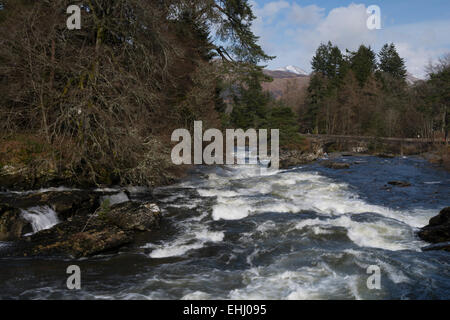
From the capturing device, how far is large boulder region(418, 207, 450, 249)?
8336 millimetres

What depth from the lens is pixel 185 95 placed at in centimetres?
1931

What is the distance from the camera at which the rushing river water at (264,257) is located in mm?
6066

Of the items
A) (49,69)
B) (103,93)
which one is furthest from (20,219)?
(49,69)

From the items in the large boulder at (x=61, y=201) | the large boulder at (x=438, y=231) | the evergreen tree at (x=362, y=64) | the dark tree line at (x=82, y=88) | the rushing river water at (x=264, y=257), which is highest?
the evergreen tree at (x=362, y=64)

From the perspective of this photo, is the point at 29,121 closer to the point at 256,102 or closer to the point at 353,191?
the point at 353,191

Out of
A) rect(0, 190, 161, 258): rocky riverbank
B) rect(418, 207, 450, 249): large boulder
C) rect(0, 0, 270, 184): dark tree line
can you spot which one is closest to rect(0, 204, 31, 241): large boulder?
rect(0, 190, 161, 258): rocky riverbank

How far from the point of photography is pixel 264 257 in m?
7.64

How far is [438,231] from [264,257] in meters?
4.94

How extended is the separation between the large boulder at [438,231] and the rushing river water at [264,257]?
339 millimetres

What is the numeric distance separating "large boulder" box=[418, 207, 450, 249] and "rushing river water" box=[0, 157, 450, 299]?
34 centimetres

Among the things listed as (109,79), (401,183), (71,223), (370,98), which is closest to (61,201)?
(71,223)

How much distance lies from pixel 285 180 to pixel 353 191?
150 inches

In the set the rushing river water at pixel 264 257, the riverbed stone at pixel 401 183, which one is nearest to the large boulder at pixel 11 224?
the rushing river water at pixel 264 257

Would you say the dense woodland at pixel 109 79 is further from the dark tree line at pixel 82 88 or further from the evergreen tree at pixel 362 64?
the evergreen tree at pixel 362 64
